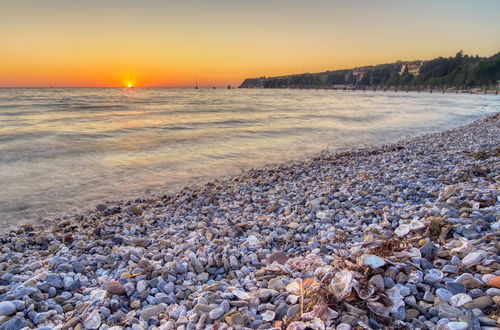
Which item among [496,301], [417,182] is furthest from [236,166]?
[496,301]

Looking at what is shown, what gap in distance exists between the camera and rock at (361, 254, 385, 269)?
234cm

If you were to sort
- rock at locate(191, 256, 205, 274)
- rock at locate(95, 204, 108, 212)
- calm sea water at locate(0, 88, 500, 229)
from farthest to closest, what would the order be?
calm sea water at locate(0, 88, 500, 229), rock at locate(95, 204, 108, 212), rock at locate(191, 256, 205, 274)

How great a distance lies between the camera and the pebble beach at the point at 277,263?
206 centimetres

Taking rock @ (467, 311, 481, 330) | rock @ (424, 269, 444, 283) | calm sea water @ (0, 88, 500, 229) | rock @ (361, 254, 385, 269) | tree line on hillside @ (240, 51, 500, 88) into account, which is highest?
tree line on hillside @ (240, 51, 500, 88)

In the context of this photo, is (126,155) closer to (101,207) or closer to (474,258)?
Answer: (101,207)

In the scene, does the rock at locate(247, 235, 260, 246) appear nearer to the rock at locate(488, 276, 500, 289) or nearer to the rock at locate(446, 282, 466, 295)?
the rock at locate(446, 282, 466, 295)

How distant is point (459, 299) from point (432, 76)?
443ft

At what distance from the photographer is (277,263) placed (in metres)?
2.97

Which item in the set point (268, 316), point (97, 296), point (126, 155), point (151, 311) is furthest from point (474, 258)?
point (126, 155)

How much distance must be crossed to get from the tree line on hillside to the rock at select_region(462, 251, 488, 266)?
10186cm

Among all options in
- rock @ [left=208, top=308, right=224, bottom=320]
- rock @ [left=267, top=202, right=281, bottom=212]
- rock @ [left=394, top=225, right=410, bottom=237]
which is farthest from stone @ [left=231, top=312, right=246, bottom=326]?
rock @ [left=267, top=202, right=281, bottom=212]

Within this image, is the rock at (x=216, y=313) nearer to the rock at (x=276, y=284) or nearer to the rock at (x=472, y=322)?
the rock at (x=276, y=284)

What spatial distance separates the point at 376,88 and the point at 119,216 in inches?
5756

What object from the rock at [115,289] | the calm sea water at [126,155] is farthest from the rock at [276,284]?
the calm sea water at [126,155]
